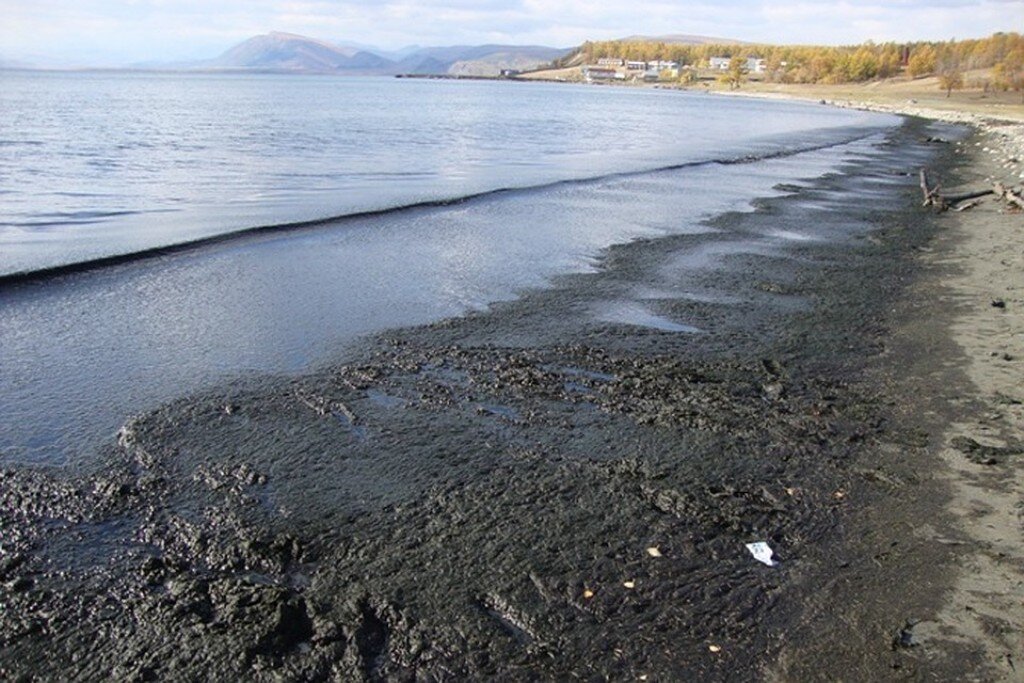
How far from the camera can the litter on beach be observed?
4.70 meters

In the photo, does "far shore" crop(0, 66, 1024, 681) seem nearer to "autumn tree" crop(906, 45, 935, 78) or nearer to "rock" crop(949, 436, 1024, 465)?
"rock" crop(949, 436, 1024, 465)

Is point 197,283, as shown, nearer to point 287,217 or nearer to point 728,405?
point 287,217

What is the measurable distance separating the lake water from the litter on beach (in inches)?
194

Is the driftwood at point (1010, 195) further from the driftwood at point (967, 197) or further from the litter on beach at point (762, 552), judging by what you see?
the litter on beach at point (762, 552)

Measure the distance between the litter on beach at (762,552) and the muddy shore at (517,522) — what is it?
0.21 ft

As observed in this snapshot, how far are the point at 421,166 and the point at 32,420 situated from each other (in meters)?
23.9

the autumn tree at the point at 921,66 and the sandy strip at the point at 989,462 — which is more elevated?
the autumn tree at the point at 921,66

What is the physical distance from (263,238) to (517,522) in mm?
11560

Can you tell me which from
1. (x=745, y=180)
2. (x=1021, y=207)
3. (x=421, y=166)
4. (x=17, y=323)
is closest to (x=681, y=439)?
(x=17, y=323)

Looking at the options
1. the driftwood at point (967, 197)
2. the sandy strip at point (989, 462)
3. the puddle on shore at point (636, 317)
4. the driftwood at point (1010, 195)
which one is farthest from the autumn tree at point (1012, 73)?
the puddle on shore at point (636, 317)

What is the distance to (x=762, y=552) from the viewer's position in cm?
478

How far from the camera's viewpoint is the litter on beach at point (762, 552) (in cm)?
470

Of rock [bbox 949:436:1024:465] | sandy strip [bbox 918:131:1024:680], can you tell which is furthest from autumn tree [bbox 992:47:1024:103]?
rock [bbox 949:436:1024:465]

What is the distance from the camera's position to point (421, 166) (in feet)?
95.6
